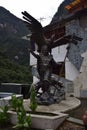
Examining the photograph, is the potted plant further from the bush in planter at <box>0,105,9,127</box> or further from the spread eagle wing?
the spread eagle wing

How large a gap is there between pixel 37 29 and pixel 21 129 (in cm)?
450

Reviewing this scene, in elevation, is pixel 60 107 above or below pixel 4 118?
above

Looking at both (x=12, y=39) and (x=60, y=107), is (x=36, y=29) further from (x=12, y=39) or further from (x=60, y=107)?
(x=12, y=39)

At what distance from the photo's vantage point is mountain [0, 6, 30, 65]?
53.3 metres

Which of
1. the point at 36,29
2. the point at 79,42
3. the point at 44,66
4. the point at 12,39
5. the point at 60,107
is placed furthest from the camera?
the point at 12,39

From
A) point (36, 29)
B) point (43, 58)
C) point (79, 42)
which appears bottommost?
point (43, 58)

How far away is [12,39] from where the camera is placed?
60.2 meters

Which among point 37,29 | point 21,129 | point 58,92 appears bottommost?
point 21,129

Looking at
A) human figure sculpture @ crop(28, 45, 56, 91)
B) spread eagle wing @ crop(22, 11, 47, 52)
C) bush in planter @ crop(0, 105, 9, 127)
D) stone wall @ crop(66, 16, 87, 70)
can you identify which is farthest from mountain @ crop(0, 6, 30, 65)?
bush in planter @ crop(0, 105, 9, 127)

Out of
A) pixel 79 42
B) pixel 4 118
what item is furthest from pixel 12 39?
pixel 4 118

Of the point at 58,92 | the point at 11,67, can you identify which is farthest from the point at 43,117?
the point at 11,67

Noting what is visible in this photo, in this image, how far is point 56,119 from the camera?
320 inches

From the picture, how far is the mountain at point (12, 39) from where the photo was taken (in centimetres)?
5328

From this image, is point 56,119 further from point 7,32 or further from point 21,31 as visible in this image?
point 21,31
